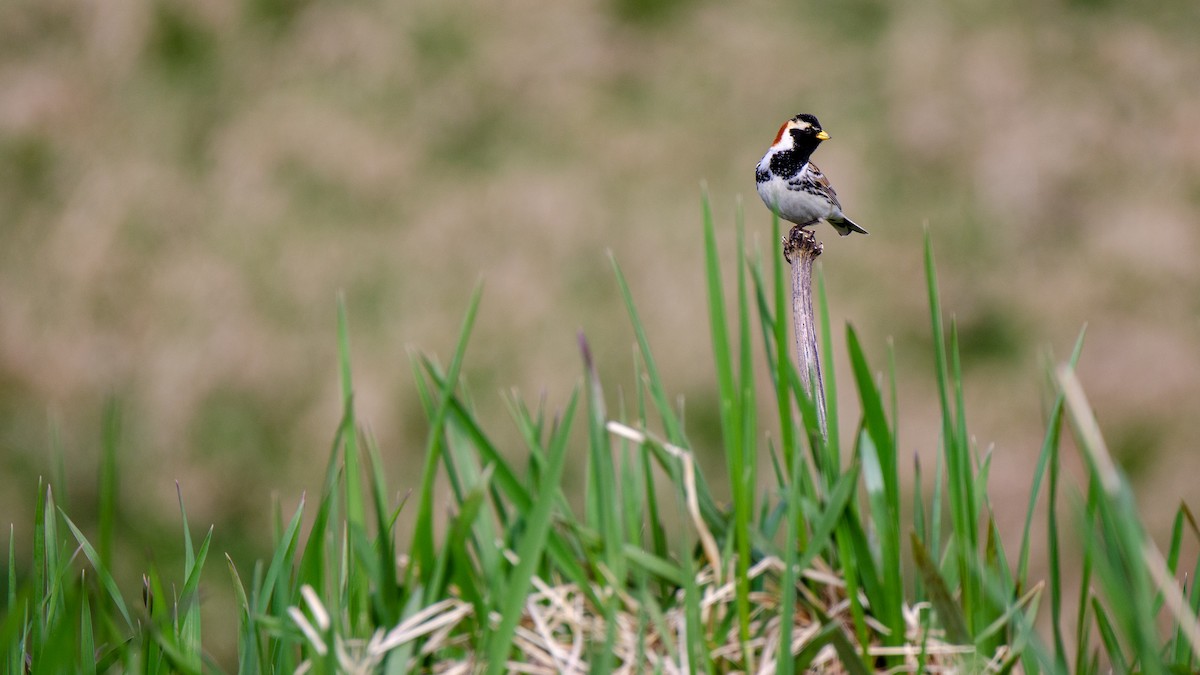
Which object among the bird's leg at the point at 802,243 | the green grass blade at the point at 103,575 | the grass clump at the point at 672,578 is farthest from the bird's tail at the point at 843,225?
the green grass blade at the point at 103,575

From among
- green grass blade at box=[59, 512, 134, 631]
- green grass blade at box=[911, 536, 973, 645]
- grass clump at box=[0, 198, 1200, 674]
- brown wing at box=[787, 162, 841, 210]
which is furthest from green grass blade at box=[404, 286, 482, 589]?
brown wing at box=[787, 162, 841, 210]

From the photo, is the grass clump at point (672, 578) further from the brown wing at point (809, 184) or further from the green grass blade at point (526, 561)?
the brown wing at point (809, 184)

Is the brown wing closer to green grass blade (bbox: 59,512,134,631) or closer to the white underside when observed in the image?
the white underside

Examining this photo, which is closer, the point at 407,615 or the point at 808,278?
the point at 407,615

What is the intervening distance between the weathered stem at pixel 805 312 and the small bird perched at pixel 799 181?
5 centimetres

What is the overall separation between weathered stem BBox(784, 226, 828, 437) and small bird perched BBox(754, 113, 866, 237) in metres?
0.05

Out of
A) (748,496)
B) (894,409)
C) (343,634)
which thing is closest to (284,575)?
(343,634)

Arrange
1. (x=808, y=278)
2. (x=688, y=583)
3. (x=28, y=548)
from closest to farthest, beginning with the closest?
(x=688, y=583) < (x=808, y=278) < (x=28, y=548)

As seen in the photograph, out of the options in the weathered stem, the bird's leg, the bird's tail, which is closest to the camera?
the weathered stem

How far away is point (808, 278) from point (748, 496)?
0.28m

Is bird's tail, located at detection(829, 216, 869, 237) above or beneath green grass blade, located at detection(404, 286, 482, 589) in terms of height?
above

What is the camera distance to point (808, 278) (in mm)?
950

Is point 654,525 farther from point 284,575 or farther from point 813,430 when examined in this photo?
point 284,575

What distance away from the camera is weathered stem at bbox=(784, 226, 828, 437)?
87 cm
